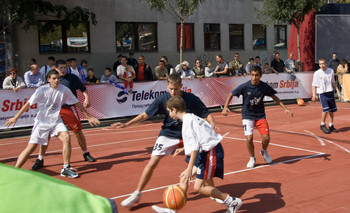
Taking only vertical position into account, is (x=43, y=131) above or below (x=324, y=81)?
below

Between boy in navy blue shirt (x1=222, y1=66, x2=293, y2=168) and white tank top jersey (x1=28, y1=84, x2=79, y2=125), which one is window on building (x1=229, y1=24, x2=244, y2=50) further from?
white tank top jersey (x1=28, y1=84, x2=79, y2=125)

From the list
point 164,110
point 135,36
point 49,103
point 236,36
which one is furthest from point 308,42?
point 164,110

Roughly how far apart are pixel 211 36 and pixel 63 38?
8.64 meters

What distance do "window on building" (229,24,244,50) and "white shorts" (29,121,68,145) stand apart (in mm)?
18692

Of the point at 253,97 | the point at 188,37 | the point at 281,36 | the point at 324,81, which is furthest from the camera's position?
the point at 281,36

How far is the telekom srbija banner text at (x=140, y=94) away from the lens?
13.2 metres

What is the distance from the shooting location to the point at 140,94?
15680mm

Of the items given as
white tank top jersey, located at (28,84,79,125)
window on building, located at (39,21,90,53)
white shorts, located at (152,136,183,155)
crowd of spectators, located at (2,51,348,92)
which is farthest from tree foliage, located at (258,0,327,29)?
white shorts, located at (152,136,183,155)

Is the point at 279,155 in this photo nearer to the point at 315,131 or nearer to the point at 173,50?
the point at 315,131

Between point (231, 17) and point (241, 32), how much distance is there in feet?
4.21

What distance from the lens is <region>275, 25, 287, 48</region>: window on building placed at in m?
27.6

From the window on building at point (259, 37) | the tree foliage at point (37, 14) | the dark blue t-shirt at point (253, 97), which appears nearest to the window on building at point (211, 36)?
the window on building at point (259, 37)

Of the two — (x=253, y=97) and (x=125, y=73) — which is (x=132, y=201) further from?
(x=125, y=73)

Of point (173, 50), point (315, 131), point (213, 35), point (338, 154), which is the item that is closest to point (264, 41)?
point (213, 35)
